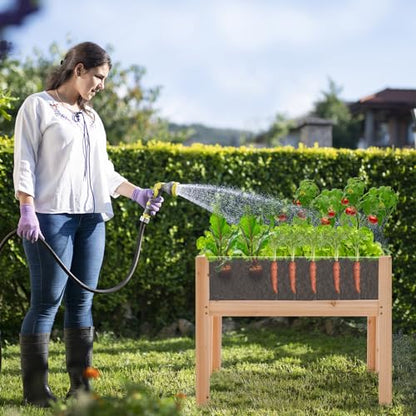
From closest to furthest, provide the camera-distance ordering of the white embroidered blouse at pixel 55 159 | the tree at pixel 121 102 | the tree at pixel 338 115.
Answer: the white embroidered blouse at pixel 55 159, the tree at pixel 121 102, the tree at pixel 338 115

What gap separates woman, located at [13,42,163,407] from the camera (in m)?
2.94

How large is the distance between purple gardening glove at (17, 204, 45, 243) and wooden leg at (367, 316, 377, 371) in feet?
6.71

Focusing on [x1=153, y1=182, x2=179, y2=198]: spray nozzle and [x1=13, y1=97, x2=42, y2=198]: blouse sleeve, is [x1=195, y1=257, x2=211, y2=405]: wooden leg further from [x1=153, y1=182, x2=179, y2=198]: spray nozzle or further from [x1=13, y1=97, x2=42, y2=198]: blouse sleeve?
[x1=13, y1=97, x2=42, y2=198]: blouse sleeve

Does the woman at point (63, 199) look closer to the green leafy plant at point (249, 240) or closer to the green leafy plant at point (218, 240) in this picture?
the green leafy plant at point (218, 240)

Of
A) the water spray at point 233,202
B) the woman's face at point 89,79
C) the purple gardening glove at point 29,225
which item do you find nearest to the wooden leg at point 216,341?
the water spray at point 233,202

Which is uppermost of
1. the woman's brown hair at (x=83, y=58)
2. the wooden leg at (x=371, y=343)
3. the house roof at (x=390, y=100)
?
the house roof at (x=390, y=100)

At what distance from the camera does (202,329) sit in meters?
3.12

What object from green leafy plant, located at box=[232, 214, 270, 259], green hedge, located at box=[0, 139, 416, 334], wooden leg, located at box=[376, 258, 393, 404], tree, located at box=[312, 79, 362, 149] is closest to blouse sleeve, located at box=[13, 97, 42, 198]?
green leafy plant, located at box=[232, 214, 270, 259]

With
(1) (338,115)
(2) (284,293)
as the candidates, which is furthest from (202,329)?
(1) (338,115)

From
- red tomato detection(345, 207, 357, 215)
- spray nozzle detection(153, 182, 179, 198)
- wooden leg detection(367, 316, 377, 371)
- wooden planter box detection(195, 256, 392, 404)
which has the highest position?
spray nozzle detection(153, 182, 179, 198)

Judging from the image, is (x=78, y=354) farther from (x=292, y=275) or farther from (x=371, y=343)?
(x=371, y=343)

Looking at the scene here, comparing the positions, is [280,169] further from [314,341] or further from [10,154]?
[10,154]

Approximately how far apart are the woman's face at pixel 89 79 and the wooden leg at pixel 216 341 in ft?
5.17

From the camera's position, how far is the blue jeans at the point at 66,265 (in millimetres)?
2984
